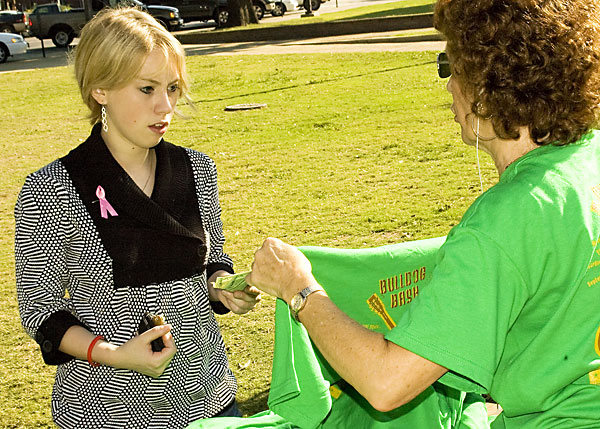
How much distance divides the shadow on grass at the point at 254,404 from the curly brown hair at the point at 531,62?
9.88ft

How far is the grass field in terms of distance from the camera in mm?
5914

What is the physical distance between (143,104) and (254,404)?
245cm

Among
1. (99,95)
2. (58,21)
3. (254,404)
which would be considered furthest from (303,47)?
(99,95)

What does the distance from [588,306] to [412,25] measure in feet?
81.5

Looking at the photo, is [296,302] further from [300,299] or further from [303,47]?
[303,47]

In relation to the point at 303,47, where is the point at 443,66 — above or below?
above

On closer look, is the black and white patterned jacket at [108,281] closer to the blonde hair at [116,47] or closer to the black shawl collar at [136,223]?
the black shawl collar at [136,223]

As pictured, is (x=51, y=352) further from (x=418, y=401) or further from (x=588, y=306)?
(x=588, y=306)

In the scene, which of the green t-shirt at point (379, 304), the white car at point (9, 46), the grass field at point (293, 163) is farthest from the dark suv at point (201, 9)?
the green t-shirt at point (379, 304)

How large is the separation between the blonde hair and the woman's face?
0.03m

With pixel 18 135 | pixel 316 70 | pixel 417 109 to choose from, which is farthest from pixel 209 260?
pixel 316 70

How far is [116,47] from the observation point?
120 inches

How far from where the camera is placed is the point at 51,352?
2945mm

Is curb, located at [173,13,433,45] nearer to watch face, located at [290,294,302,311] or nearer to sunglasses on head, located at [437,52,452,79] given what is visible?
sunglasses on head, located at [437,52,452,79]
